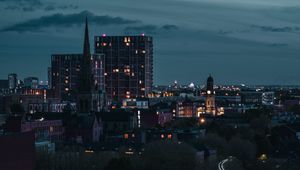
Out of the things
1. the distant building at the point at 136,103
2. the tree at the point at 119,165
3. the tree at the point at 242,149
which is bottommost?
the tree at the point at 242,149

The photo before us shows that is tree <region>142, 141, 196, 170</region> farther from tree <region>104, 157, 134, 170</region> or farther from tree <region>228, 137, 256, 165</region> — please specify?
tree <region>228, 137, 256, 165</region>

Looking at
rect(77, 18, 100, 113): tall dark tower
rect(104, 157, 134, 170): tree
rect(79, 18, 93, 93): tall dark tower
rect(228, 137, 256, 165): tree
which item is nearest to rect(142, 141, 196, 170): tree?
rect(104, 157, 134, 170): tree

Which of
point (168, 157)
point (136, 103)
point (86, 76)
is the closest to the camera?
point (168, 157)

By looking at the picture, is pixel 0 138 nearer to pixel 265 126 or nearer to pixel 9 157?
pixel 9 157

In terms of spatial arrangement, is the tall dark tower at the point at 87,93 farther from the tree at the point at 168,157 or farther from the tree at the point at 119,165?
the tree at the point at 119,165

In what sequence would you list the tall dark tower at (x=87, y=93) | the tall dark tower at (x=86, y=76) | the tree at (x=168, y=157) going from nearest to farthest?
the tree at (x=168, y=157) < the tall dark tower at (x=87, y=93) < the tall dark tower at (x=86, y=76)

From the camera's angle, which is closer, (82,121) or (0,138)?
(0,138)

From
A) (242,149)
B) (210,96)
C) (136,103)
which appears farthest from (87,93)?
(136,103)

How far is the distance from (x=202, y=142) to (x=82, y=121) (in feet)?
89.4

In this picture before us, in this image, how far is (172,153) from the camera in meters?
68.4

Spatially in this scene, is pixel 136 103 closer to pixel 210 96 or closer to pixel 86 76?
pixel 210 96

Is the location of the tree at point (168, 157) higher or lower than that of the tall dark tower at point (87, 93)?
lower

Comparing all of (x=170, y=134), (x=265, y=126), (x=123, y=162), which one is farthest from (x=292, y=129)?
(x=123, y=162)

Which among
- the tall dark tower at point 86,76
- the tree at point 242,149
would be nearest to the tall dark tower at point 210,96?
the tall dark tower at point 86,76
